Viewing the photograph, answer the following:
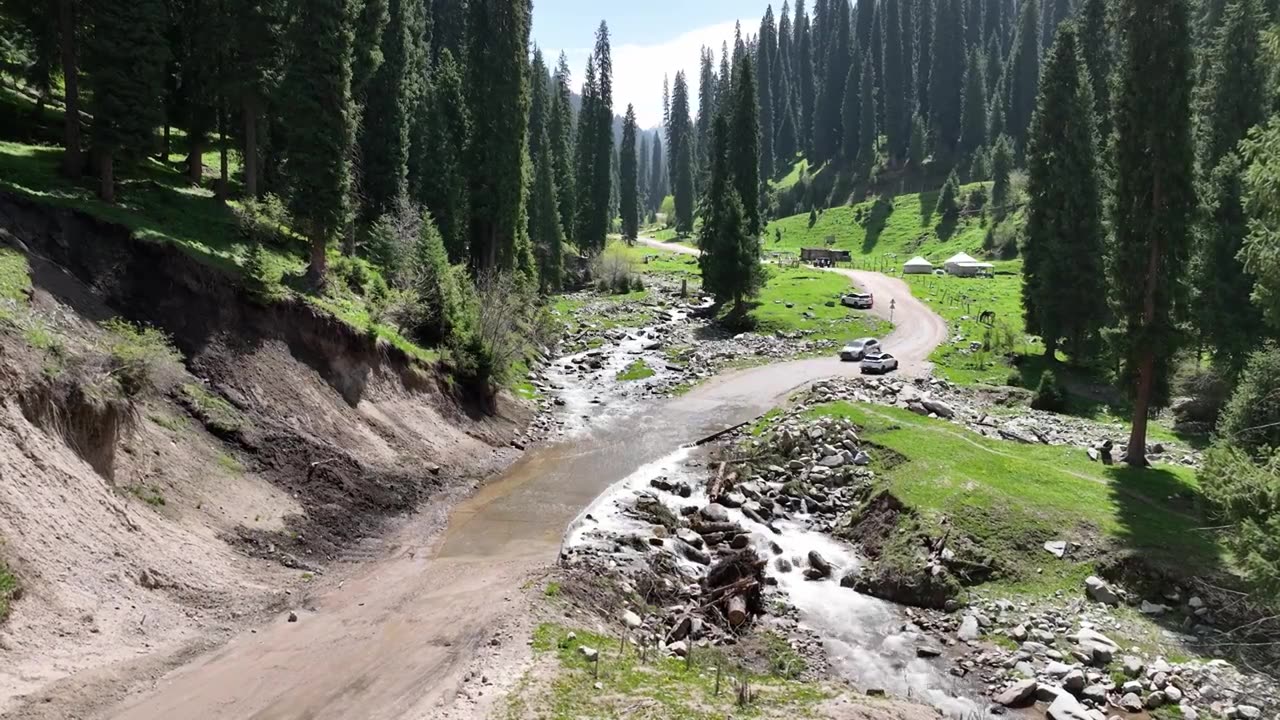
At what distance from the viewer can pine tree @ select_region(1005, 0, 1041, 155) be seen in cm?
12962

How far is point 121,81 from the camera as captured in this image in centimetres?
2661

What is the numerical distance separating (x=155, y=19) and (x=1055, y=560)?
1400 inches

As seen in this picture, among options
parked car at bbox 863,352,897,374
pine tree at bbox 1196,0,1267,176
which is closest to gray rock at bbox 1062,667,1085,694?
parked car at bbox 863,352,897,374

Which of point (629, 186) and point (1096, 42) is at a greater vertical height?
point (1096, 42)

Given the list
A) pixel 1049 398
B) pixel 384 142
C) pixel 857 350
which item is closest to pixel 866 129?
pixel 857 350

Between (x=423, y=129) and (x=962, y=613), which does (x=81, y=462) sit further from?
(x=423, y=129)

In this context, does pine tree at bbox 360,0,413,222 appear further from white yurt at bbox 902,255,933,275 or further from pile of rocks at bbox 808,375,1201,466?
white yurt at bbox 902,255,933,275

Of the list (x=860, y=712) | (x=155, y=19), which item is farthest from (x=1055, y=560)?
(x=155, y=19)

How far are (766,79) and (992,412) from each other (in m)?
157

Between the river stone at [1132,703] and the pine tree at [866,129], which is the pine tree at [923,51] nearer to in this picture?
the pine tree at [866,129]

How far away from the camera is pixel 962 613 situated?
19.0 metres

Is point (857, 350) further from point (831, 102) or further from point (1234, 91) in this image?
point (831, 102)

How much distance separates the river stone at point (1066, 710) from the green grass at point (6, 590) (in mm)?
19346

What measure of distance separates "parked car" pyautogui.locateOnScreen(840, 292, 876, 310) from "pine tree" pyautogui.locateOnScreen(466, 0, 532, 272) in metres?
33.4
